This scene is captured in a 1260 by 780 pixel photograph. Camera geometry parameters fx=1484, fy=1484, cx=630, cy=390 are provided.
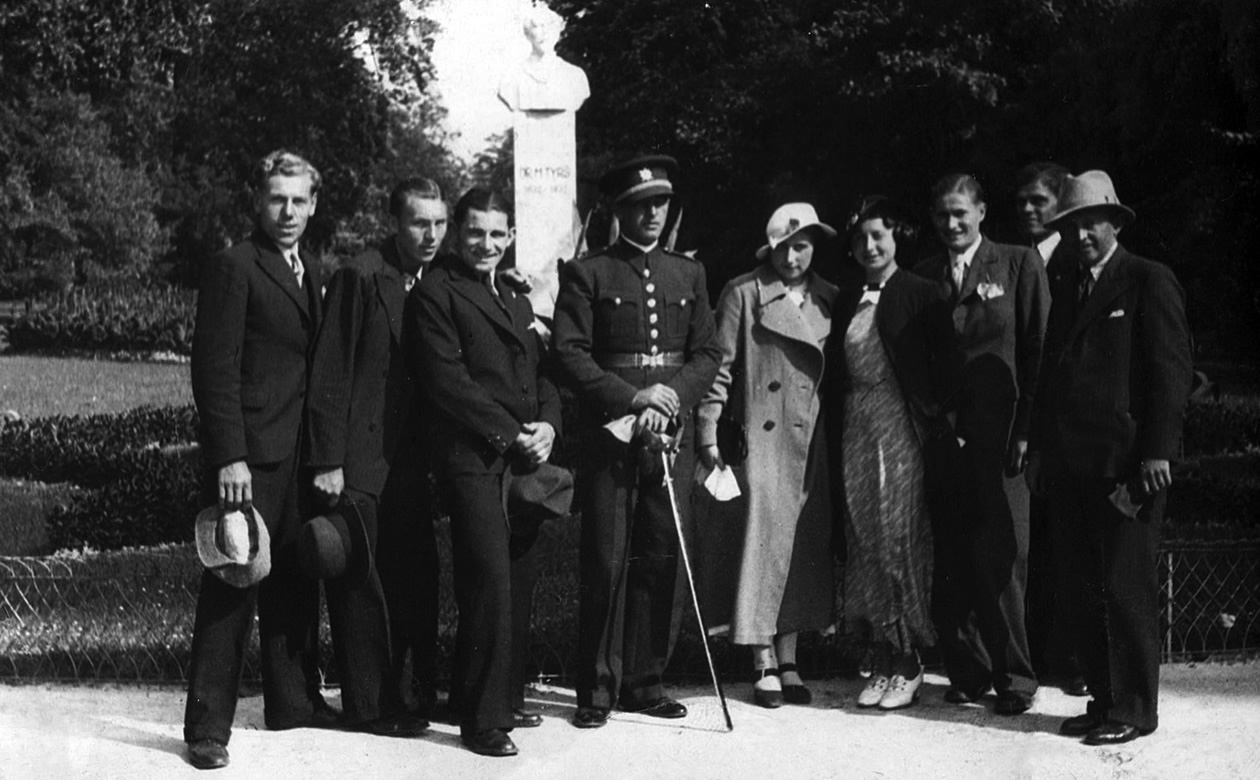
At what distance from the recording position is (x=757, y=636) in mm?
6160

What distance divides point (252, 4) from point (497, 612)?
17072mm

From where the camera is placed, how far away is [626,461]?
19.4 ft

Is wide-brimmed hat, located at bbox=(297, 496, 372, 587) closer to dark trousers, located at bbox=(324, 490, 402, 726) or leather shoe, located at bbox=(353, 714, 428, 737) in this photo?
dark trousers, located at bbox=(324, 490, 402, 726)

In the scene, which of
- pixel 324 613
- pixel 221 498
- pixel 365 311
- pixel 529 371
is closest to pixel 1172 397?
pixel 529 371

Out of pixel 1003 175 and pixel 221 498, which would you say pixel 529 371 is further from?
pixel 1003 175

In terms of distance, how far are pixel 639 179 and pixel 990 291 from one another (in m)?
1.54

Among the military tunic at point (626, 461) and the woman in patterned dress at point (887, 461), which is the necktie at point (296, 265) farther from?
the woman in patterned dress at point (887, 461)

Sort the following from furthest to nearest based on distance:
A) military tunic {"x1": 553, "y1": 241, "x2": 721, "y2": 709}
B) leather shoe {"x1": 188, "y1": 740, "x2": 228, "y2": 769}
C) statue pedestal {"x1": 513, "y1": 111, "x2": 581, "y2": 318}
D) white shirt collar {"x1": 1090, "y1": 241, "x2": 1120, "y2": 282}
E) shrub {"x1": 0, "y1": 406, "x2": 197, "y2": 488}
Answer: statue pedestal {"x1": 513, "y1": 111, "x2": 581, "y2": 318}
shrub {"x1": 0, "y1": 406, "x2": 197, "y2": 488}
military tunic {"x1": 553, "y1": 241, "x2": 721, "y2": 709}
white shirt collar {"x1": 1090, "y1": 241, "x2": 1120, "y2": 282}
leather shoe {"x1": 188, "y1": 740, "x2": 228, "y2": 769}

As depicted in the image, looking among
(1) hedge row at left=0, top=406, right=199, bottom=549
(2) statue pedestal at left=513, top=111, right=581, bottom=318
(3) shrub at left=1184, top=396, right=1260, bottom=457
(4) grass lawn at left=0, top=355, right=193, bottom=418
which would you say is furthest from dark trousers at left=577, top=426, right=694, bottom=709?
(4) grass lawn at left=0, top=355, right=193, bottom=418

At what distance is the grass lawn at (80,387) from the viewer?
13852mm

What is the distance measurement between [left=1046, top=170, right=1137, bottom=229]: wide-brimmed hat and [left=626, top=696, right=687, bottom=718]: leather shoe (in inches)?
94.3

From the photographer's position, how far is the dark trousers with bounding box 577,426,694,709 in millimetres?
5883

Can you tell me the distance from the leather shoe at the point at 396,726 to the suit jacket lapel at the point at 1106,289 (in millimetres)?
2906

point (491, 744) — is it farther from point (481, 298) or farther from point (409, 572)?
point (481, 298)
